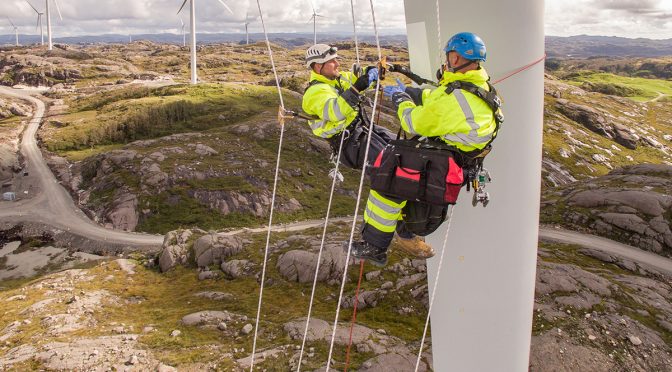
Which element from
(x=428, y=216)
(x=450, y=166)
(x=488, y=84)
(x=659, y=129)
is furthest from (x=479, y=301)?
(x=659, y=129)

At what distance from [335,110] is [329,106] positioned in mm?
165

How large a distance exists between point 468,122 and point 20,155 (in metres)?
113

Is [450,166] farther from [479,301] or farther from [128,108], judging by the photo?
[128,108]

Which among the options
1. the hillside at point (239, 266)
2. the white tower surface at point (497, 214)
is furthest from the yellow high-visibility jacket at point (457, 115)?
the hillside at point (239, 266)

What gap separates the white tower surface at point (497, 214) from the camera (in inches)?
209

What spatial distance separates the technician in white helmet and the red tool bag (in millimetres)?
1547

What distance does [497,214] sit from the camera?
5637mm

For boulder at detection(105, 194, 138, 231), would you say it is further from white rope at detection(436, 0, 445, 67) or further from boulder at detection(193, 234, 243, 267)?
white rope at detection(436, 0, 445, 67)

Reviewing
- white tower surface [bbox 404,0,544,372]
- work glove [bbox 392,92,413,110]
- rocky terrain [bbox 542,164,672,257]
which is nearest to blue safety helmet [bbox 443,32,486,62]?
white tower surface [bbox 404,0,544,372]

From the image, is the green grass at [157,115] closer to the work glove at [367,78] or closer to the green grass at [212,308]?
the green grass at [212,308]

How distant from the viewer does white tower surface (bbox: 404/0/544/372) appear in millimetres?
5305

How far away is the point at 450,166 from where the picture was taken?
624cm

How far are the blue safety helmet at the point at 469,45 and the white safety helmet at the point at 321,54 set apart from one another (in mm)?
3899

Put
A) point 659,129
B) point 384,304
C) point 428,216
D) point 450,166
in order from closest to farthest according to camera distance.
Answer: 1. point 450,166
2. point 428,216
3. point 384,304
4. point 659,129
